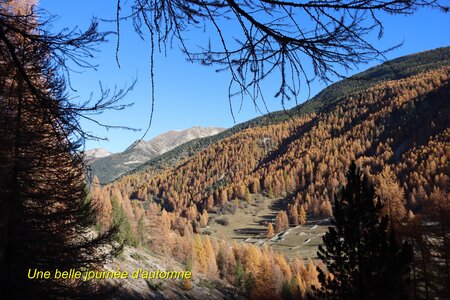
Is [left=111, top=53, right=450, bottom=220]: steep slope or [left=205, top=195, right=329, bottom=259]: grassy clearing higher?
[left=111, top=53, right=450, bottom=220]: steep slope

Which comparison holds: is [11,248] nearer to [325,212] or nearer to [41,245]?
[41,245]

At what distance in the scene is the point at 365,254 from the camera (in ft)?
46.1

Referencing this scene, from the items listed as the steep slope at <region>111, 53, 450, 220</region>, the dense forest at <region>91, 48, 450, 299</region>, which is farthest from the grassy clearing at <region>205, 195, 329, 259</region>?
the steep slope at <region>111, 53, 450, 220</region>

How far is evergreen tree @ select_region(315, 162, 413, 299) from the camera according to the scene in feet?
41.2

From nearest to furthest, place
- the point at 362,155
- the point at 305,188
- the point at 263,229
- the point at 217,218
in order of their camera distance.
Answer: the point at 263,229, the point at 217,218, the point at 305,188, the point at 362,155

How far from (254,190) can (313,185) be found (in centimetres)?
2762

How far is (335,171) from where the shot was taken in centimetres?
16100

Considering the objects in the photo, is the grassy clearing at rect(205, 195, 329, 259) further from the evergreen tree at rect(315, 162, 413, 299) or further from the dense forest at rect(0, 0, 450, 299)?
the evergreen tree at rect(315, 162, 413, 299)

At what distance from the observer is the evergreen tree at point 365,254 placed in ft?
41.2

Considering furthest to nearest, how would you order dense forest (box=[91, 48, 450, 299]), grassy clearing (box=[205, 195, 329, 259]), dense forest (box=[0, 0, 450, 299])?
grassy clearing (box=[205, 195, 329, 259])
dense forest (box=[91, 48, 450, 299])
dense forest (box=[0, 0, 450, 299])

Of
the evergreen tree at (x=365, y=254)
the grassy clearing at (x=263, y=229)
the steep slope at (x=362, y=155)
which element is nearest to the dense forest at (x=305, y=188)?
the steep slope at (x=362, y=155)

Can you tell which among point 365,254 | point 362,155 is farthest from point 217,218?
point 365,254

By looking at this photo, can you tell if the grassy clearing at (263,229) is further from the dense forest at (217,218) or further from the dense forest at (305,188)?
the dense forest at (305,188)

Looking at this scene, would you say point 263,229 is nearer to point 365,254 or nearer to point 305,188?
point 305,188
